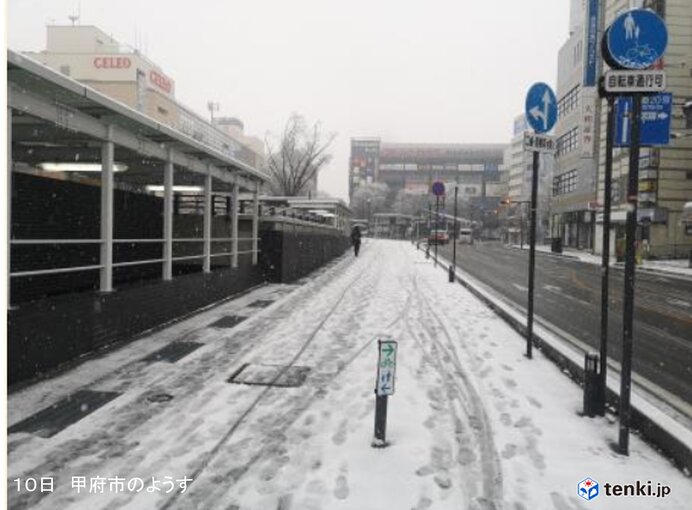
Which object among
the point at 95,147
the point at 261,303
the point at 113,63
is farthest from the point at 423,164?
the point at 95,147

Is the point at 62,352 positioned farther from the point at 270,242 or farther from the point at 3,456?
the point at 270,242

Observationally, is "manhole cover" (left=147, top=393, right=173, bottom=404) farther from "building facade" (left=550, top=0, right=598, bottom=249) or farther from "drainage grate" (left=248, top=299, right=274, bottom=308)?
"building facade" (left=550, top=0, right=598, bottom=249)

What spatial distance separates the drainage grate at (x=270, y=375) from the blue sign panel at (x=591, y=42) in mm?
42260

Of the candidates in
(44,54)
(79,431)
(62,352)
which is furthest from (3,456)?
(44,54)

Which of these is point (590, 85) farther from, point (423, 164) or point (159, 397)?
point (423, 164)

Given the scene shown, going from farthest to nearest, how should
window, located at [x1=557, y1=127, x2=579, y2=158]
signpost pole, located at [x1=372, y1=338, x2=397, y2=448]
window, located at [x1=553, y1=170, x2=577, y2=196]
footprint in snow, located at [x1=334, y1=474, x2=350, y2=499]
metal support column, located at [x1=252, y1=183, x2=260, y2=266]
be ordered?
1. window, located at [x1=553, y1=170, x2=577, y2=196]
2. window, located at [x1=557, y1=127, x2=579, y2=158]
3. metal support column, located at [x1=252, y1=183, x2=260, y2=266]
4. signpost pole, located at [x1=372, y1=338, x2=397, y2=448]
5. footprint in snow, located at [x1=334, y1=474, x2=350, y2=499]

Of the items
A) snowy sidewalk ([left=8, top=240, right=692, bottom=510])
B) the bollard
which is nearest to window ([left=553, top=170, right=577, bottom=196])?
snowy sidewalk ([left=8, top=240, right=692, bottom=510])

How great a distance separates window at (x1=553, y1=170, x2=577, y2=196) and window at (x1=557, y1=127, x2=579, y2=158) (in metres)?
2.28

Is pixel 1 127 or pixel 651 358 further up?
pixel 1 127

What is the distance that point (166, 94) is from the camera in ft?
267

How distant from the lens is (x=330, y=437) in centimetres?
533

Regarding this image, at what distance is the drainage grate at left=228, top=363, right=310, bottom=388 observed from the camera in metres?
7.04

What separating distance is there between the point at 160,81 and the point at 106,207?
258 ft

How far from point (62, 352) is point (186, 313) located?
441 centimetres
